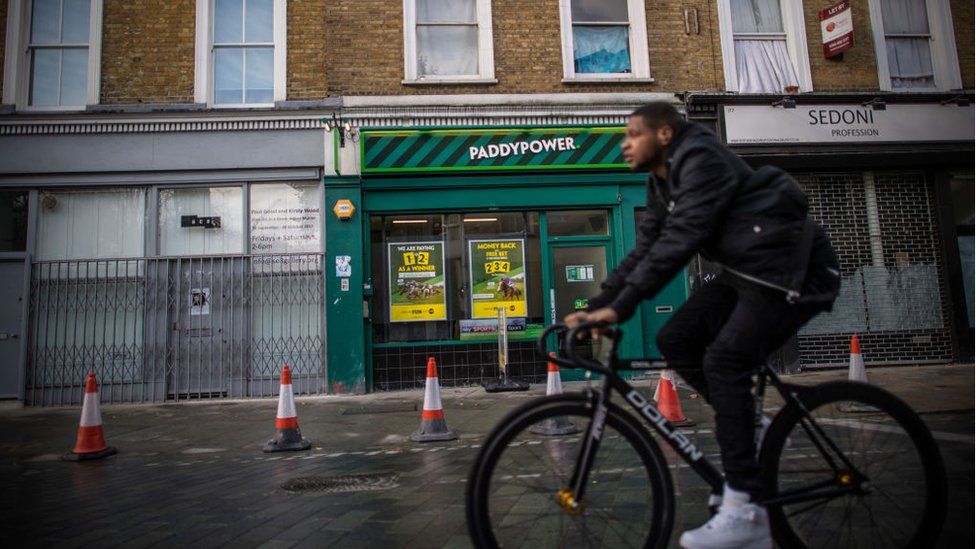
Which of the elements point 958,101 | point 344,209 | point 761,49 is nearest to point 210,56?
point 344,209

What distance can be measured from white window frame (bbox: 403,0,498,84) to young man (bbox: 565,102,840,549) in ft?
29.1

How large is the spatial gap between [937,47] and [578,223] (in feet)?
26.9

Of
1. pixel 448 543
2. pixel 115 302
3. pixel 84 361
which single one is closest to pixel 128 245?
pixel 115 302

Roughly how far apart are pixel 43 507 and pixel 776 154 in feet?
37.5

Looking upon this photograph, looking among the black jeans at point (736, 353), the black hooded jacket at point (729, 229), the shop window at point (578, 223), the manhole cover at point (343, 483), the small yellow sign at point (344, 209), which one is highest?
the small yellow sign at point (344, 209)

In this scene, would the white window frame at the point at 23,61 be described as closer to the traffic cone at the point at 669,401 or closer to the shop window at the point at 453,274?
the shop window at the point at 453,274

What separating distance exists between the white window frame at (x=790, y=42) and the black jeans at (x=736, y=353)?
10.0 meters

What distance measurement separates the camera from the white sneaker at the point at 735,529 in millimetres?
2295

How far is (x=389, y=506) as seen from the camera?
12.6ft

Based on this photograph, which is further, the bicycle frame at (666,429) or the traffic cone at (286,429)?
the traffic cone at (286,429)

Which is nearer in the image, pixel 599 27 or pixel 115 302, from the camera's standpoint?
pixel 115 302

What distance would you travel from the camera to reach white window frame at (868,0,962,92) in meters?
11.6

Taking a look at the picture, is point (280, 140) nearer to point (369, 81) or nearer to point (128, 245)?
point (369, 81)

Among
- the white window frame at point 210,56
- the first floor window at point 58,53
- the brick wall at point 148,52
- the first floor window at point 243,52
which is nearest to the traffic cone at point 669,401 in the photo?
the white window frame at point 210,56
